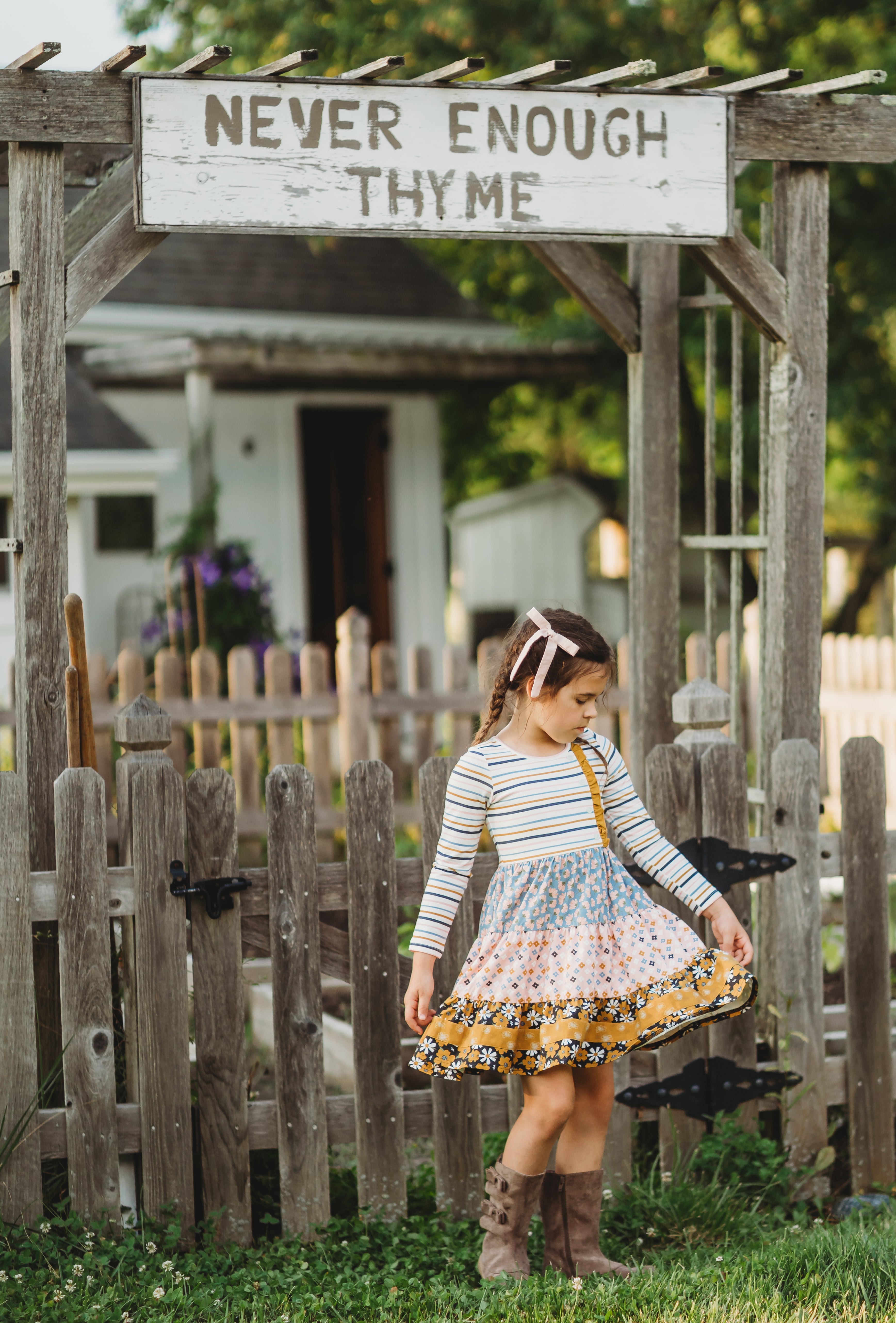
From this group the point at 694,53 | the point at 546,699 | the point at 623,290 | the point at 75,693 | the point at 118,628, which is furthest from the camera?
the point at 694,53

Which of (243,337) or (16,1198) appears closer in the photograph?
(16,1198)

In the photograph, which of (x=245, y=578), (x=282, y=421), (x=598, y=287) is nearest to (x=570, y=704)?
(x=598, y=287)

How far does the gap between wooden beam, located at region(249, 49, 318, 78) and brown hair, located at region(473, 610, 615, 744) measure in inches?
60.8

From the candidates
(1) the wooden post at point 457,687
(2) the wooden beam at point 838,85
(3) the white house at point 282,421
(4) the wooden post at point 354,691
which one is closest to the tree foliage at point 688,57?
(3) the white house at point 282,421

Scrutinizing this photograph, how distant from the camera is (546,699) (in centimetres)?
327

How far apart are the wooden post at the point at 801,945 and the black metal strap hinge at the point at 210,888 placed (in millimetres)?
1569

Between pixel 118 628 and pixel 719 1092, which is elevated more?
pixel 118 628

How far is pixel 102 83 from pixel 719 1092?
3.30m

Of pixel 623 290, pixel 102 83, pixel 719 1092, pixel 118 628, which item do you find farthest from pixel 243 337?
pixel 719 1092

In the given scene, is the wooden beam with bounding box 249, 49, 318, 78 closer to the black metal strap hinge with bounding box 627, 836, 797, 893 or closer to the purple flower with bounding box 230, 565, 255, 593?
the black metal strap hinge with bounding box 627, 836, 797, 893

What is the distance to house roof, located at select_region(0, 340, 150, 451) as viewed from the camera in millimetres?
11352

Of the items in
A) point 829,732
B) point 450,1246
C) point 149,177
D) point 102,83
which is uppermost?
point 102,83

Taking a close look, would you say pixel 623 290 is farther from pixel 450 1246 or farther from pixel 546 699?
pixel 450 1246

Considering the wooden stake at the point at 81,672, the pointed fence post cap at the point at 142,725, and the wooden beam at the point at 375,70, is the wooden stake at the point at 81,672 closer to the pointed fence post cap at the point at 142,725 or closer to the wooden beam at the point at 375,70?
the pointed fence post cap at the point at 142,725
